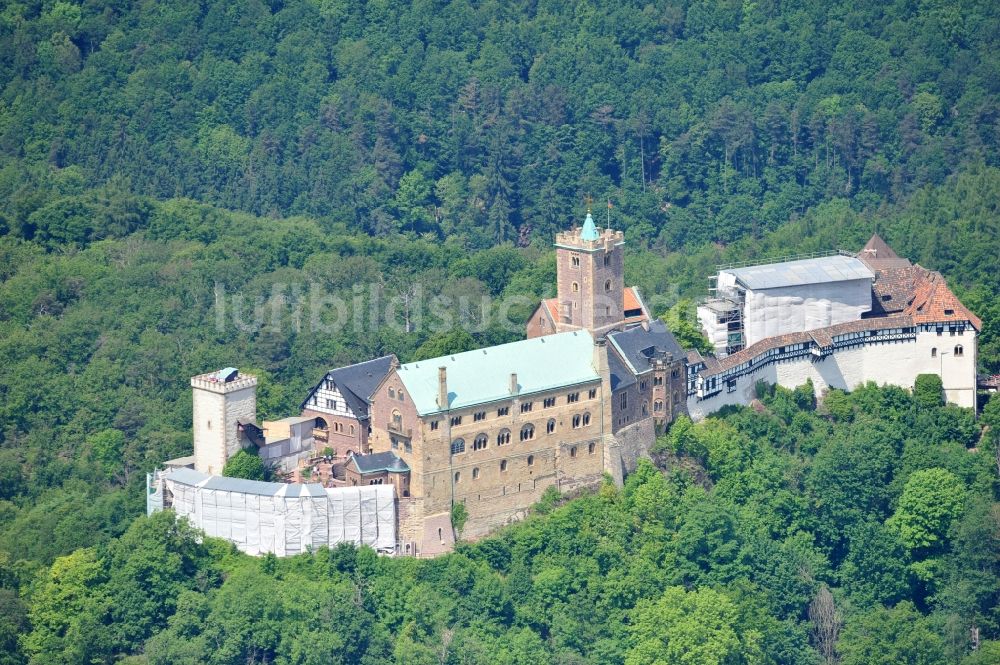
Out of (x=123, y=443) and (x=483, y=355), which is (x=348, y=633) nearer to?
(x=483, y=355)

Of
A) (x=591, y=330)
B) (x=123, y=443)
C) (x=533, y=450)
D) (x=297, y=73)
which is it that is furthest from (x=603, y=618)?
(x=297, y=73)

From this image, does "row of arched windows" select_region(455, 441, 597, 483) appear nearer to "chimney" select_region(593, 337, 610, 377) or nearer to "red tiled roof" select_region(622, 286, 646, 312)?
"chimney" select_region(593, 337, 610, 377)

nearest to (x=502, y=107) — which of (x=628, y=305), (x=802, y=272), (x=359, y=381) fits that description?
(x=802, y=272)

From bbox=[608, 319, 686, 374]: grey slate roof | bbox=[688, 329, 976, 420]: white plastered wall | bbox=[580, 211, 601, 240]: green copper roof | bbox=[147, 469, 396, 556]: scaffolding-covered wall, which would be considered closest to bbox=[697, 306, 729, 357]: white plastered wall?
bbox=[688, 329, 976, 420]: white plastered wall

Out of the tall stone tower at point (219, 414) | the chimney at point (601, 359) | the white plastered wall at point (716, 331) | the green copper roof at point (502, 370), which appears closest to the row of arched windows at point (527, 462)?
the green copper roof at point (502, 370)

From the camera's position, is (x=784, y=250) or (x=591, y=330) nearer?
(x=591, y=330)

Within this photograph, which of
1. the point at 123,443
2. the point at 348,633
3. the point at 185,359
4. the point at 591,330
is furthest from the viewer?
the point at 185,359

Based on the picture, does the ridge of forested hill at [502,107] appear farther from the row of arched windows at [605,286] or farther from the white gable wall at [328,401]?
the white gable wall at [328,401]

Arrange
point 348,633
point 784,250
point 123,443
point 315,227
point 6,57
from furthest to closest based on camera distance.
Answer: point 6,57
point 315,227
point 784,250
point 123,443
point 348,633
